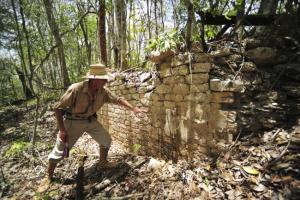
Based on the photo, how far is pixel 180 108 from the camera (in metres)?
3.87

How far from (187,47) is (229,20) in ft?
3.64

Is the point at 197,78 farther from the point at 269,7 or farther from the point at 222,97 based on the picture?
the point at 269,7

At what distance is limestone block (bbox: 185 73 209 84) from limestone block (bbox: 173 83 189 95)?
10cm

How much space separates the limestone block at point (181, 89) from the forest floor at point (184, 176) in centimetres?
104

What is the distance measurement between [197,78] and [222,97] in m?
0.46

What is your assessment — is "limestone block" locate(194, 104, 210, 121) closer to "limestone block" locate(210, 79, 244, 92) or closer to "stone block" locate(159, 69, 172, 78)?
"limestone block" locate(210, 79, 244, 92)

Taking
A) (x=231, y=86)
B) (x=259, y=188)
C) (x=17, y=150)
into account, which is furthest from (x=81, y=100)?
(x=17, y=150)

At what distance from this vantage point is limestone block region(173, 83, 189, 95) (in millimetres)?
3671

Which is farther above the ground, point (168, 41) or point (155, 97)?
point (168, 41)

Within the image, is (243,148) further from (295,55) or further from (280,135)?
(295,55)

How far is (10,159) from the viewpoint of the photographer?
18.1 ft

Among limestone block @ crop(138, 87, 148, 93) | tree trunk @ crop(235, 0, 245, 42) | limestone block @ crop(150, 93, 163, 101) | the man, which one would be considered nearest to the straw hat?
the man

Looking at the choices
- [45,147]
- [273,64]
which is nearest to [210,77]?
[273,64]

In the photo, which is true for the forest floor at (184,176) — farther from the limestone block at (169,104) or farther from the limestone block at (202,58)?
the limestone block at (202,58)
